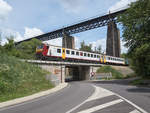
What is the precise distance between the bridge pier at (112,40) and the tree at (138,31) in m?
28.1

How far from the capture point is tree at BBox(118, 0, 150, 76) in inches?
733

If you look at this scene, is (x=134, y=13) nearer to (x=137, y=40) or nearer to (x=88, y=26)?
(x=137, y=40)

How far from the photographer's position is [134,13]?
2056cm

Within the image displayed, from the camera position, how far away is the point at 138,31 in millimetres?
20344

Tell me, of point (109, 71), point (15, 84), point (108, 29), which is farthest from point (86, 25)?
point (15, 84)

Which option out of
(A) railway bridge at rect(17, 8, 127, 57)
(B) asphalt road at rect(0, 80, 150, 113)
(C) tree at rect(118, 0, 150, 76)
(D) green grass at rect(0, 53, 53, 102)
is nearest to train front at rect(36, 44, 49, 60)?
(D) green grass at rect(0, 53, 53, 102)

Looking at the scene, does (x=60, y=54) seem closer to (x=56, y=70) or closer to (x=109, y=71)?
(x=56, y=70)

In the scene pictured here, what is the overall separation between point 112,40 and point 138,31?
30.7 meters

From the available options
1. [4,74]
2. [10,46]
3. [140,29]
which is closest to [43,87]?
[4,74]

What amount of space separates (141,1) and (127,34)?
16.9ft

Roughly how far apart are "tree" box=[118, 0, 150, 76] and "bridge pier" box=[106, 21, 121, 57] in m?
28.1

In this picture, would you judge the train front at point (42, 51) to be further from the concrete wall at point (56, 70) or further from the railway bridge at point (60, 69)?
the concrete wall at point (56, 70)

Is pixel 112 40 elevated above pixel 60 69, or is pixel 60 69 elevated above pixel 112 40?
pixel 112 40

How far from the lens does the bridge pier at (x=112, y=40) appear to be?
5062 centimetres
